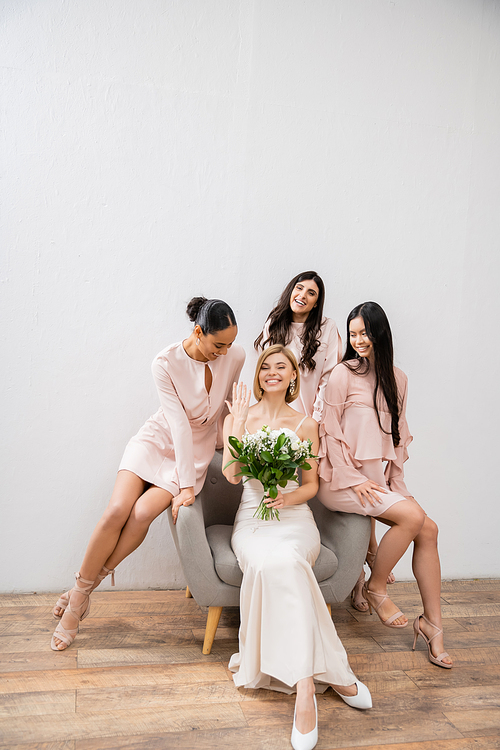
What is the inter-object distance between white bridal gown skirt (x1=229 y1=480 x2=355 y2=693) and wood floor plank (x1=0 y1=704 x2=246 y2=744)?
0.77 ft

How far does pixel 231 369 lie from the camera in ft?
10.3

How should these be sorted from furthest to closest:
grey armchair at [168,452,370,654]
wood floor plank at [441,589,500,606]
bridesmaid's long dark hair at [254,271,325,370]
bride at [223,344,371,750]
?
wood floor plank at [441,589,500,606], bridesmaid's long dark hair at [254,271,325,370], grey armchair at [168,452,370,654], bride at [223,344,371,750]

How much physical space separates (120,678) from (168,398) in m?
1.35

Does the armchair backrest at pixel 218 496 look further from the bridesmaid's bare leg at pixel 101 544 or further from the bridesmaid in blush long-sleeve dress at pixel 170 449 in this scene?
the bridesmaid's bare leg at pixel 101 544

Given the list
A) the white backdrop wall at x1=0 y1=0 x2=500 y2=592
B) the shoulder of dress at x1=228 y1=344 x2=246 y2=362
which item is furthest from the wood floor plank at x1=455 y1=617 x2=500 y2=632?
the shoulder of dress at x1=228 y1=344 x2=246 y2=362

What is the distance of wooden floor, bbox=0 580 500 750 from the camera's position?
217 centimetres

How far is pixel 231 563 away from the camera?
2.73 metres

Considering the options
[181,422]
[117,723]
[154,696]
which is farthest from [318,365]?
[117,723]

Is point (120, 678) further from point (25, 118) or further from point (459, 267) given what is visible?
point (459, 267)

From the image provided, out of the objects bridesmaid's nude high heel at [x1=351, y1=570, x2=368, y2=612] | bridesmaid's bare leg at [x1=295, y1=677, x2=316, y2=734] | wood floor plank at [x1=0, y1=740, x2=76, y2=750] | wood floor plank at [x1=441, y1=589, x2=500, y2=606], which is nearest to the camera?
wood floor plank at [x1=0, y1=740, x2=76, y2=750]

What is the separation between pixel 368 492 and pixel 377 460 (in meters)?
0.23

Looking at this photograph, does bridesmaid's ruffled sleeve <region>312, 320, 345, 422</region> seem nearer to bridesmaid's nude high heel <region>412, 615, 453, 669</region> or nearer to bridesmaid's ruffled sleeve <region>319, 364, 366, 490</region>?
bridesmaid's ruffled sleeve <region>319, 364, 366, 490</region>

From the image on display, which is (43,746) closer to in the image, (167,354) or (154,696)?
(154,696)

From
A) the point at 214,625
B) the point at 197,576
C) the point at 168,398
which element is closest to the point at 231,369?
the point at 168,398
